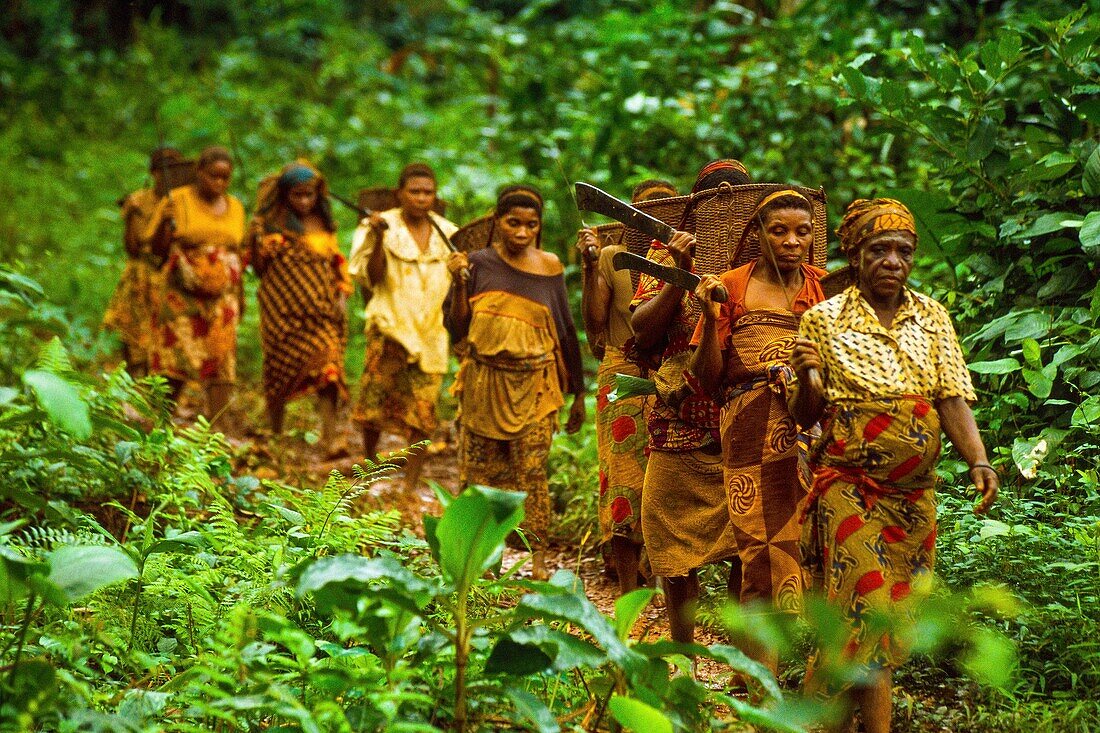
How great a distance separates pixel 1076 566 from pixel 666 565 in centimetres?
160

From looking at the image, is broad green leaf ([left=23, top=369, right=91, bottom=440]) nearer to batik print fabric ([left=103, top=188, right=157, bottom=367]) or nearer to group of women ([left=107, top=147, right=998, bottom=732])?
group of women ([left=107, top=147, right=998, bottom=732])

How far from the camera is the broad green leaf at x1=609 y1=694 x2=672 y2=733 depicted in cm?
343

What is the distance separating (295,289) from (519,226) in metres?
3.07

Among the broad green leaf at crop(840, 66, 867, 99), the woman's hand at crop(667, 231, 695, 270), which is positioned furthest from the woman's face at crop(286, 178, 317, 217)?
the woman's hand at crop(667, 231, 695, 270)

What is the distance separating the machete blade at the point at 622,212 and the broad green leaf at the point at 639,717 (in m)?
2.13

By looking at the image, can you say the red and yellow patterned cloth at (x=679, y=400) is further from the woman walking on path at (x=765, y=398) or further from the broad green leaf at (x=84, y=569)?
the broad green leaf at (x=84, y=569)

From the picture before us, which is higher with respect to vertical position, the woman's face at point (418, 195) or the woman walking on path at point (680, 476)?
the woman's face at point (418, 195)

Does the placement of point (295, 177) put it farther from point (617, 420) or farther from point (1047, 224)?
point (1047, 224)

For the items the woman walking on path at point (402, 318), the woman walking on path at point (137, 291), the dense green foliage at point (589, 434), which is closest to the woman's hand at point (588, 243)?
the dense green foliage at point (589, 434)

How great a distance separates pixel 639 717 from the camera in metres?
3.47

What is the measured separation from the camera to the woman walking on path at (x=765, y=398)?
189 inches

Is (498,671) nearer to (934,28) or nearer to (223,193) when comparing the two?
(223,193)

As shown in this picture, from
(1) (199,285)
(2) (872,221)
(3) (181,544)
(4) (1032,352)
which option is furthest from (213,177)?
(2) (872,221)

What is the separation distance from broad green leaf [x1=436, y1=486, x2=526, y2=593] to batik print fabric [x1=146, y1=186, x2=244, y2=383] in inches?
257
